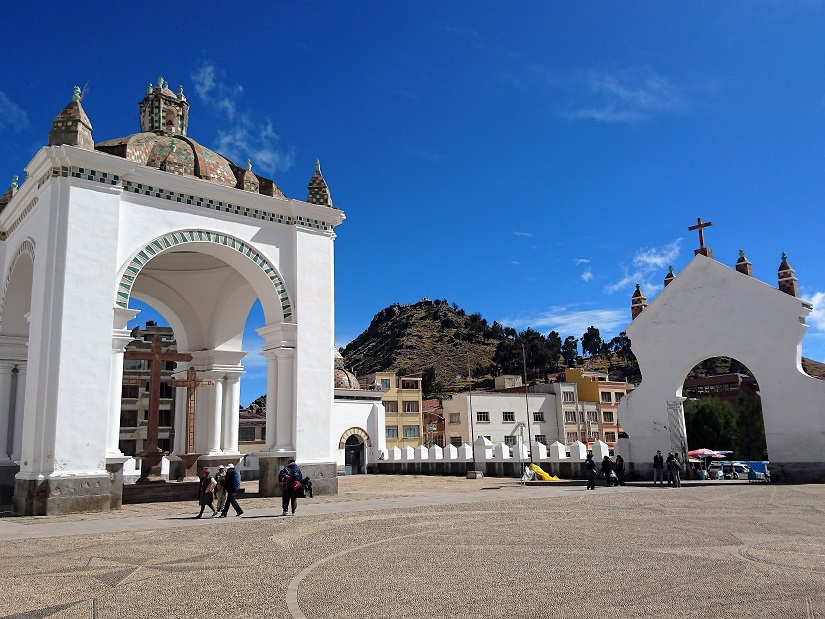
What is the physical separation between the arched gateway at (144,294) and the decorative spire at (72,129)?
3 centimetres

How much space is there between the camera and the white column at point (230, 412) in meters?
19.3

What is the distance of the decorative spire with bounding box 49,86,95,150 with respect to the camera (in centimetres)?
1330

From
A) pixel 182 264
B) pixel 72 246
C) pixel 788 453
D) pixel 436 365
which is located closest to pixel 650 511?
pixel 788 453

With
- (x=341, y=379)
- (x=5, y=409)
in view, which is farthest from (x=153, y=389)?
(x=341, y=379)

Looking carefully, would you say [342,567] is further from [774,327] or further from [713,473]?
[713,473]

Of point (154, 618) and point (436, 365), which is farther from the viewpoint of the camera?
point (436, 365)

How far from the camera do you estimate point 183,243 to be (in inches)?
579

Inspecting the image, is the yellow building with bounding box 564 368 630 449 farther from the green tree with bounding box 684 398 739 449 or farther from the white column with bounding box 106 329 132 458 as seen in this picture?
the white column with bounding box 106 329 132 458

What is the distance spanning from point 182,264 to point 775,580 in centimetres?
1705

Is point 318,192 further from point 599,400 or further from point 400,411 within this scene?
point 599,400

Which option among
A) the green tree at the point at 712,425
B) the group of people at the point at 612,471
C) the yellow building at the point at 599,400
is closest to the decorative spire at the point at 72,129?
the group of people at the point at 612,471

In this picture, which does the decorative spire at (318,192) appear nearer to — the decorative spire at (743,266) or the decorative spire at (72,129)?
the decorative spire at (72,129)

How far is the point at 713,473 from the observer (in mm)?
21516

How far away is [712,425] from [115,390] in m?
40.7
